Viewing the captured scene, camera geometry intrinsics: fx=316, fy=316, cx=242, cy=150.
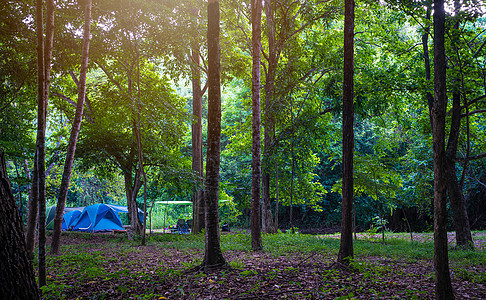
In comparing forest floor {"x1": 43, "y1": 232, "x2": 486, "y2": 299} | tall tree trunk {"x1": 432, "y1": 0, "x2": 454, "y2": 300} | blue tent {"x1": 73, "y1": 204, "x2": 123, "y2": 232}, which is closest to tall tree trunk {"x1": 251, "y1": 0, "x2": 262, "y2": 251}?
forest floor {"x1": 43, "y1": 232, "x2": 486, "y2": 299}

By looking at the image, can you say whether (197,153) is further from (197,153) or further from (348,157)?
(348,157)

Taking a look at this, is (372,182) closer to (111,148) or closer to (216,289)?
(216,289)

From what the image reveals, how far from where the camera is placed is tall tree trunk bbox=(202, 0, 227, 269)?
587 cm

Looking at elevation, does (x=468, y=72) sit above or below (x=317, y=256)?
above

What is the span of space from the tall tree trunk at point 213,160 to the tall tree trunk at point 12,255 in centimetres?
344

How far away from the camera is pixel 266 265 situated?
21.4 feet

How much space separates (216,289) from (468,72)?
850 cm

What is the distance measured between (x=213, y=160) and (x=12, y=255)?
374 centimetres

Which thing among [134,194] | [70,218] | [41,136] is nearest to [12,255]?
[41,136]

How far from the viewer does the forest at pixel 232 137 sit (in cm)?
467

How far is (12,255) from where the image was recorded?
2.53 meters

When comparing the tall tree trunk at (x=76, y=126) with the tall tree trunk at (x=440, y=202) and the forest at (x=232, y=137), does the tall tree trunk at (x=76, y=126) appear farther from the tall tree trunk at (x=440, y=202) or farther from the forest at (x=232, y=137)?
the tall tree trunk at (x=440, y=202)

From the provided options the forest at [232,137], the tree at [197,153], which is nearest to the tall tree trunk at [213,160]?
the forest at [232,137]

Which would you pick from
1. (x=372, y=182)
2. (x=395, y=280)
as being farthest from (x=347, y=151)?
(x=372, y=182)
